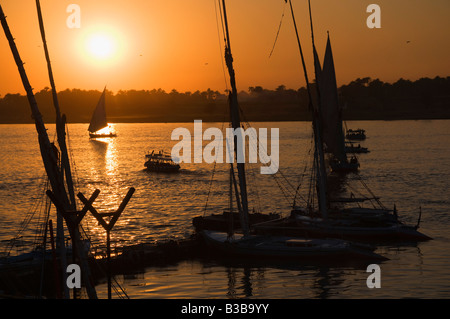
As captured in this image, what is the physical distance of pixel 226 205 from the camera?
75250mm

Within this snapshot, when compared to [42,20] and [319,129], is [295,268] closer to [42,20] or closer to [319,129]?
[319,129]

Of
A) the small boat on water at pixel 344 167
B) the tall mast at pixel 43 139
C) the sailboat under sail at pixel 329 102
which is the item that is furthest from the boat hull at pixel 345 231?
the small boat on water at pixel 344 167

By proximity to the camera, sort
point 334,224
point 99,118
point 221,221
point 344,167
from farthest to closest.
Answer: point 99,118
point 344,167
point 221,221
point 334,224

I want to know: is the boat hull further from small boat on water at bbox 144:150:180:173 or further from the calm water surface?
small boat on water at bbox 144:150:180:173

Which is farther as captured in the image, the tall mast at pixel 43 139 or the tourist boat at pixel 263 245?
the tourist boat at pixel 263 245

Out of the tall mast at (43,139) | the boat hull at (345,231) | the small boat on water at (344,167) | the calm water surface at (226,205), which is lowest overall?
the calm water surface at (226,205)

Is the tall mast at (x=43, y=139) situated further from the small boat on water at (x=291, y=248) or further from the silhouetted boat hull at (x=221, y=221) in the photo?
the silhouetted boat hull at (x=221, y=221)

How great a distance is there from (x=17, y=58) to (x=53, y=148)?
339cm

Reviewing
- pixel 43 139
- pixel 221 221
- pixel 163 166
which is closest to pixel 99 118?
pixel 163 166

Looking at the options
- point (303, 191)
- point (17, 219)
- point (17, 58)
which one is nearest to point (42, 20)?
point (17, 58)

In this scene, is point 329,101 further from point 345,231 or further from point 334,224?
point 345,231

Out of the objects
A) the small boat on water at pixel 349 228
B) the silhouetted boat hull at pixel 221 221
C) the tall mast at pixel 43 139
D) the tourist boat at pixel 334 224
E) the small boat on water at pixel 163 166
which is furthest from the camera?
the small boat on water at pixel 163 166

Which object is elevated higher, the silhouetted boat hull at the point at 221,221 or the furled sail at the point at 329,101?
the furled sail at the point at 329,101

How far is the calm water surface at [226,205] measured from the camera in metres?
37.8
